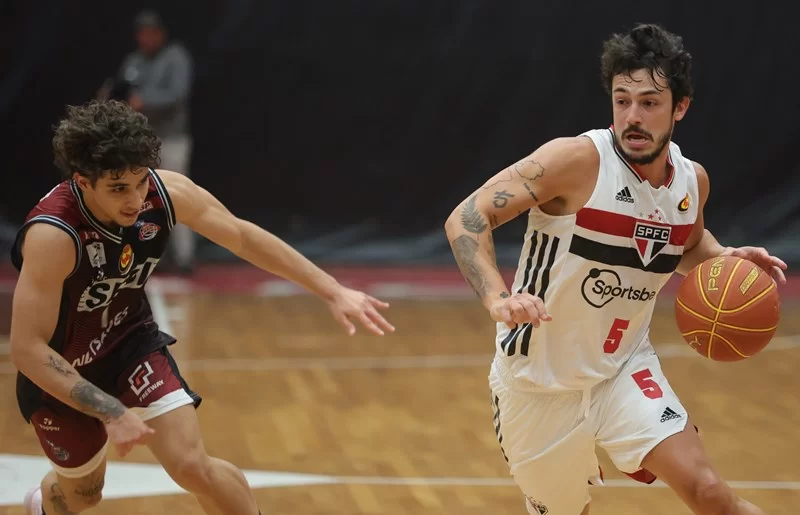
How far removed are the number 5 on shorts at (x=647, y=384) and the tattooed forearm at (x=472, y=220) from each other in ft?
2.64

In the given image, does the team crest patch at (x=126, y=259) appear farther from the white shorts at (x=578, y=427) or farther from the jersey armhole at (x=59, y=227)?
the white shorts at (x=578, y=427)

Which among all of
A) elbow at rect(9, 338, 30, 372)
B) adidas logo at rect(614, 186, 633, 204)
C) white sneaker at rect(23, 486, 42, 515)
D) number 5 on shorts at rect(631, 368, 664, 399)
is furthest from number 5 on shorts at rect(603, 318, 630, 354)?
white sneaker at rect(23, 486, 42, 515)

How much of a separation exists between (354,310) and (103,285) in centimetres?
91

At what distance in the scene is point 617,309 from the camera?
4250mm

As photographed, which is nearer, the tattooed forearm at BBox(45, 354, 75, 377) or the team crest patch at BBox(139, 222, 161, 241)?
the tattooed forearm at BBox(45, 354, 75, 377)

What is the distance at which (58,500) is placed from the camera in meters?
4.79

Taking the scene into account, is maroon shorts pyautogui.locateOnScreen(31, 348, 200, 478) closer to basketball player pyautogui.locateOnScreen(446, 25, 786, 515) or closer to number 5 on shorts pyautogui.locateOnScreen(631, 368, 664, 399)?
basketball player pyautogui.locateOnScreen(446, 25, 786, 515)

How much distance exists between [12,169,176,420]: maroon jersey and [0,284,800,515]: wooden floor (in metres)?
1.26

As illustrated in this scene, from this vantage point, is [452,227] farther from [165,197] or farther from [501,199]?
[165,197]

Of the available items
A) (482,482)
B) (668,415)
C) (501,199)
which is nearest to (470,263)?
(501,199)

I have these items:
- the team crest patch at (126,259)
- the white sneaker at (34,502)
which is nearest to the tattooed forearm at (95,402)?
the team crest patch at (126,259)

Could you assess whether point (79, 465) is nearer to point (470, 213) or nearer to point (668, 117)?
point (470, 213)

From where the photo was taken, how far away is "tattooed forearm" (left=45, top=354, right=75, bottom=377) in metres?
3.97

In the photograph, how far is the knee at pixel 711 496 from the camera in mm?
3859
